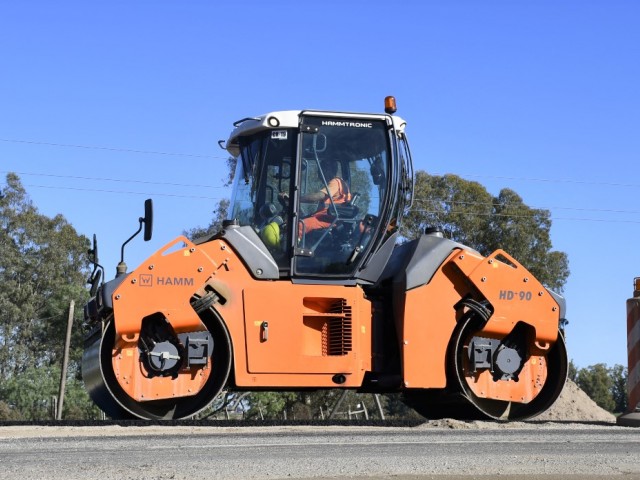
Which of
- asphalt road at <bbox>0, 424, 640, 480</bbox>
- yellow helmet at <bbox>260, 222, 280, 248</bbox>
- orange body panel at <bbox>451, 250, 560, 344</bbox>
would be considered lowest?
asphalt road at <bbox>0, 424, 640, 480</bbox>

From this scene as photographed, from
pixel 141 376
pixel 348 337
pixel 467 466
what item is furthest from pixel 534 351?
pixel 467 466

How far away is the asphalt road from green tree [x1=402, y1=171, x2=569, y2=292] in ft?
114

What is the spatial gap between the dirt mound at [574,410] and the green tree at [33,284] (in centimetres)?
3379

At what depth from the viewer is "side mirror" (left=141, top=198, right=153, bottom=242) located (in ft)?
39.4

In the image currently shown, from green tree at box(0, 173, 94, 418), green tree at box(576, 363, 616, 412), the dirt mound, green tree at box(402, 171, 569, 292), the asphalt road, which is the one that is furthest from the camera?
green tree at box(576, 363, 616, 412)

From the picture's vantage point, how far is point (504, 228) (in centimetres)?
4538

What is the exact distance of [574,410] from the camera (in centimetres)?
2070

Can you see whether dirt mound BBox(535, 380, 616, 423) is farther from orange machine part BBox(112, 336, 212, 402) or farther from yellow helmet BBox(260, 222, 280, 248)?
orange machine part BBox(112, 336, 212, 402)

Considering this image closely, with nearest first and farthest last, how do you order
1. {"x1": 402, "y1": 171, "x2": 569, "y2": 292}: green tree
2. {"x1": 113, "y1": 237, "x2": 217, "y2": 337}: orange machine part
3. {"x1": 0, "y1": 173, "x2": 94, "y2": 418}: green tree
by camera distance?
{"x1": 113, "y1": 237, "x2": 217, "y2": 337}: orange machine part
{"x1": 402, "y1": 171, "x2": 569, "y2": 292}: green tree
{"x1": 0, "y1": 173, "x2": 94, "y2": 418}: green tree

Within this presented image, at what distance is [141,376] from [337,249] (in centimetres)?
254

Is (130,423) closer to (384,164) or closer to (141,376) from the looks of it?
(141,376)

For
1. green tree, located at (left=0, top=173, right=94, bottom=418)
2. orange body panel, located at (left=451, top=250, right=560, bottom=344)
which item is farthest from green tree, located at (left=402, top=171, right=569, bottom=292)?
orange body panel, located at (left=451, top=250, right=560, bottom=344)

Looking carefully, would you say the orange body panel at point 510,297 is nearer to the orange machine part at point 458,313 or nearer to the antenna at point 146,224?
the orange machine part at point 458,313

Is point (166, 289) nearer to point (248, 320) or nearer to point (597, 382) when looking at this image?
point (248, 320)
